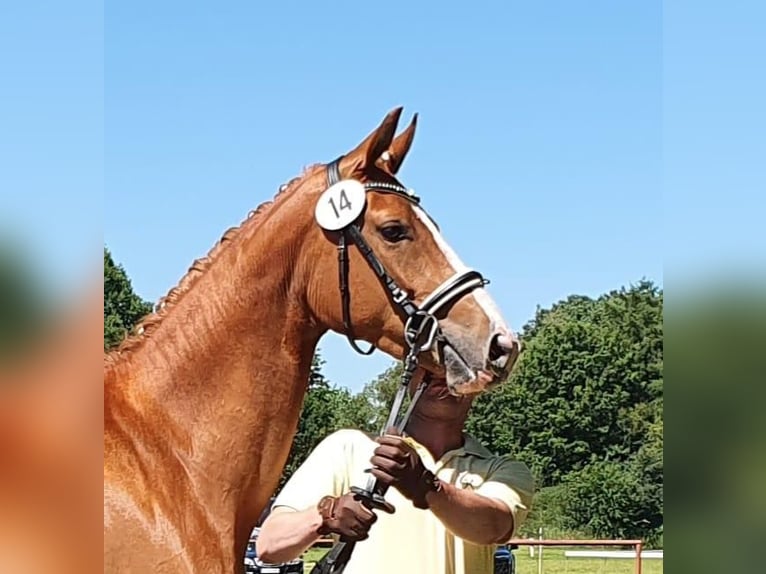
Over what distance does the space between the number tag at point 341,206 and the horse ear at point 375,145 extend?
8cm

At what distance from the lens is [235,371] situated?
234cm

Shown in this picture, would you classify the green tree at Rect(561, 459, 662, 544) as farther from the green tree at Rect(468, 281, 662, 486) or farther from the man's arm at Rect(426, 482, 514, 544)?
the man's arm at Rect(426, 482, 514, 544)

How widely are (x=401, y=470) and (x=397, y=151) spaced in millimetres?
964

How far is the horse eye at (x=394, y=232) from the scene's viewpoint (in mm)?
2436

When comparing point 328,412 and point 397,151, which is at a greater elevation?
point 328,412

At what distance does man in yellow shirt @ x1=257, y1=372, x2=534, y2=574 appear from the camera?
225 cm

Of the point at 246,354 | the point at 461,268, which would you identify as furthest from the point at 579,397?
the point at 246,354

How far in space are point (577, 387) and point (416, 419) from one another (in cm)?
3861

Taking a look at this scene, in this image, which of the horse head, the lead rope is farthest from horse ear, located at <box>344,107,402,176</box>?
the lead rope

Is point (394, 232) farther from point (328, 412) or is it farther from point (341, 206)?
point (328, 412)

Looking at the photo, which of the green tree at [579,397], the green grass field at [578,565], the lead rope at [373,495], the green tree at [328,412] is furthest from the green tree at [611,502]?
the lead rope at [373,495]
